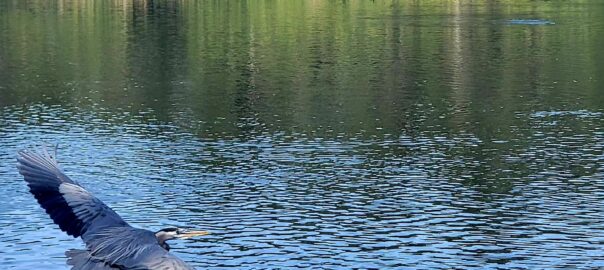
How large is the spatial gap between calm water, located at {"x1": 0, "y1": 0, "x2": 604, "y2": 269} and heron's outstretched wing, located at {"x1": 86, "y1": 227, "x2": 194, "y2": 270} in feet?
40.9

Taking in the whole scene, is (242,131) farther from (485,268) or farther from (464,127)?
(485,268)

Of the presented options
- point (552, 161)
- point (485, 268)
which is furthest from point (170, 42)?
point (485, 268)

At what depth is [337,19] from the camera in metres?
110

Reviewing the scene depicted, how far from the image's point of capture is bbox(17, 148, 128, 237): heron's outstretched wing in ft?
55.6

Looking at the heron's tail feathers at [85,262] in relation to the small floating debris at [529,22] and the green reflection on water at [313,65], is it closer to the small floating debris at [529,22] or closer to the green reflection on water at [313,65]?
the green reflection on water at [313,65]

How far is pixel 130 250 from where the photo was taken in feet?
52.2

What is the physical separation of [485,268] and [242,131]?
73.4 ft

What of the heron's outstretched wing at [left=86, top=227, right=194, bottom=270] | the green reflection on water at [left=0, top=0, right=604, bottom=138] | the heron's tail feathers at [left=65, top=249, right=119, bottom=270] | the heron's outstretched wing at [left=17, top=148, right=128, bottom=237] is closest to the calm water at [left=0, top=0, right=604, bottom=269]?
the green reflection on water at [left=0, top=0, right=604, bottom=138]

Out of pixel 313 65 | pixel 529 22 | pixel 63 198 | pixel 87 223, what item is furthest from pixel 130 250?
pixel 529 22

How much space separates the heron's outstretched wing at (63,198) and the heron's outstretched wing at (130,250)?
0.34 meters

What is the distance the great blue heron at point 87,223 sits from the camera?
16.0 meters

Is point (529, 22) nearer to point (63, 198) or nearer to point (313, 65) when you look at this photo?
point (313, 65)

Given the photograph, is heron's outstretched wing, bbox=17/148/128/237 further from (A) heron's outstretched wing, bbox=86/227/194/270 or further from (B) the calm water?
(B) the calm water

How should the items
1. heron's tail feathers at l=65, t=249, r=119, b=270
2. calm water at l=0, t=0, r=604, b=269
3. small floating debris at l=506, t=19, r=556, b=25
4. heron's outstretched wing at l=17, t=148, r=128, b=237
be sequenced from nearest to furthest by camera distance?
heron's tail feathers at l=65, t=249, r=119, b=270, heron's outstretched wing at l=17, t=148, r=128, b=237, calm water at l=0, t=0, r=604, b=269, small floating debris at l=506, t=19, r=556, b=25
